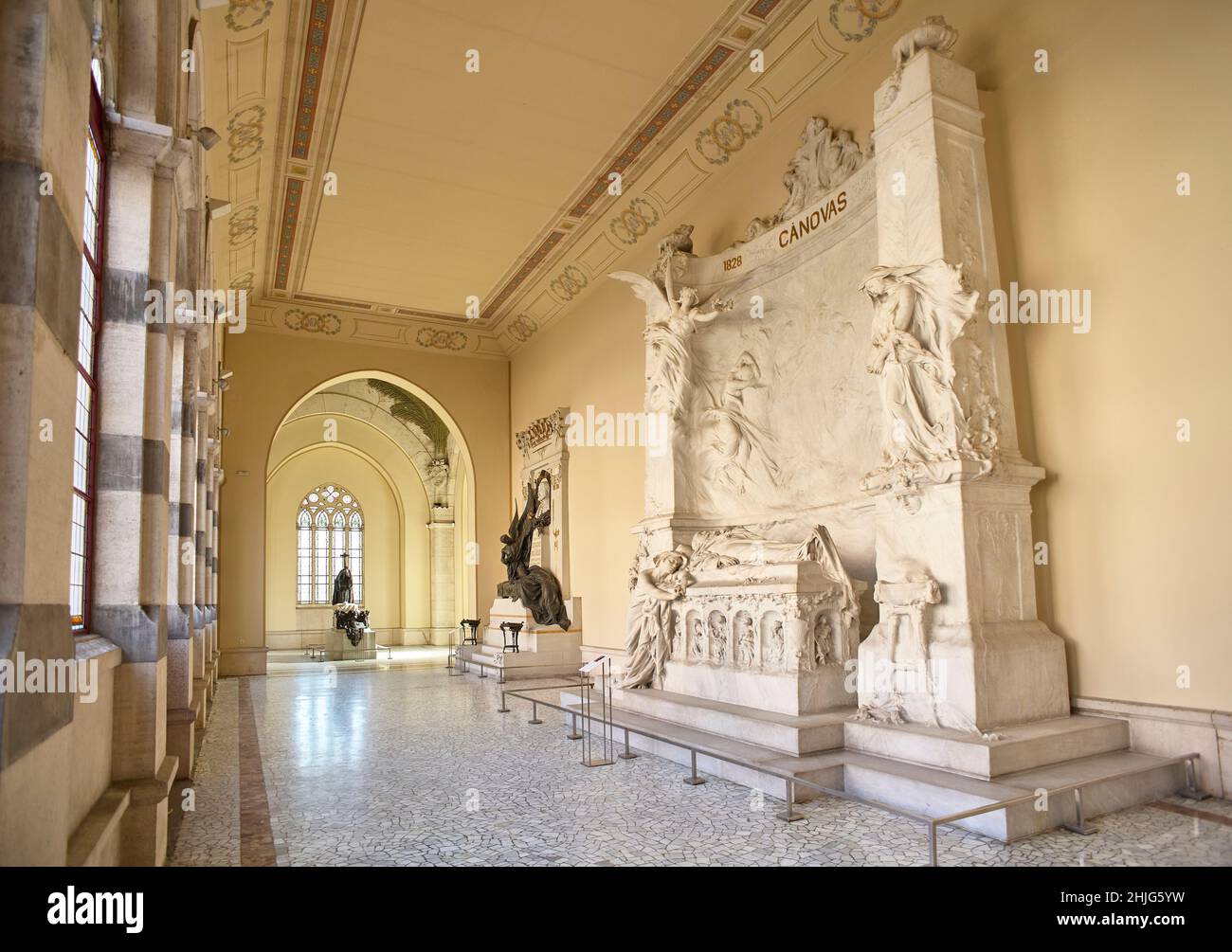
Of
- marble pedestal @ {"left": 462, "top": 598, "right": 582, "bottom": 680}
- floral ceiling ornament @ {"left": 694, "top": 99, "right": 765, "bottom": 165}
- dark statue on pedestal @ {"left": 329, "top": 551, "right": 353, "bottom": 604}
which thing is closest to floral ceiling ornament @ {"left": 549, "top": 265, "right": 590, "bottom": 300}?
floral ceiling ornament @ {"left": 694, "top": 99, "right": 765, "bottom": 165}

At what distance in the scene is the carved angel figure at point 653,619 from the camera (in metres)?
7.62

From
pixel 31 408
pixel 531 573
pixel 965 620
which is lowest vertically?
pixel 965 620

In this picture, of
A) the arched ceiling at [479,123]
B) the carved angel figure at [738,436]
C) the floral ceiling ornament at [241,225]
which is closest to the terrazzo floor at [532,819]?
the carved angel figure at [738,436]

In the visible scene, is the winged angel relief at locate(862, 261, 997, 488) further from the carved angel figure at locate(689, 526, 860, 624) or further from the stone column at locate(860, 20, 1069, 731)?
the carved angel figure at locate(689, 526, 860, 624)

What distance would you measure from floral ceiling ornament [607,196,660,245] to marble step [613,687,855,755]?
6.47m

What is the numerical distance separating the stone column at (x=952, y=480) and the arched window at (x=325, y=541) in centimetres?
2016

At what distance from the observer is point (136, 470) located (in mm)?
3941

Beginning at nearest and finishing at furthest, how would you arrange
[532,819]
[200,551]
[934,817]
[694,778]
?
[934,817]
[532,819]
[694,778]
[200,551]

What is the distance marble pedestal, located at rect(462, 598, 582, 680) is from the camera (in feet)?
39.7

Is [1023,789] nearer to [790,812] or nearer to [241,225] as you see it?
[790,812]

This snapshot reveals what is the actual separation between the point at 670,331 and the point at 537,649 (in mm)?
5898

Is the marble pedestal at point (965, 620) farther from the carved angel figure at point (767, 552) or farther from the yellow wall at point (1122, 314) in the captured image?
the carved angel figure at point (767, 552)

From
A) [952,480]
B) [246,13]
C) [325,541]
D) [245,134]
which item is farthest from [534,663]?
[325,541]

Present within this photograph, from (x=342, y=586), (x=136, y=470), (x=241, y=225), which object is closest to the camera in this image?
(x=136, y=470)
